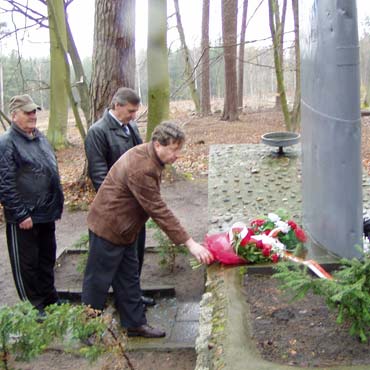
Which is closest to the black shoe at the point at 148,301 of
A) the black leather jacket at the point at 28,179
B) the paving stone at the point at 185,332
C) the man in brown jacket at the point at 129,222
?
the paving stone at the point at 185,332

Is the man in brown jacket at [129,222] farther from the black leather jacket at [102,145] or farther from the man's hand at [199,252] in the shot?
the black leather jacket at [102,145]

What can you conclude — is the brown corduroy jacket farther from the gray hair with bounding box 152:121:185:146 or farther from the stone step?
the stone step

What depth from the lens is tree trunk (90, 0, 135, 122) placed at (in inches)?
316

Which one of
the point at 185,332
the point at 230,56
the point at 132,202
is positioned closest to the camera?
the point at 132,202

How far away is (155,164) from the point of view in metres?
3.43

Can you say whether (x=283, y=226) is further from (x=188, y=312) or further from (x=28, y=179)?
(x=28, y=179)

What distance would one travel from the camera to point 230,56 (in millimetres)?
17547

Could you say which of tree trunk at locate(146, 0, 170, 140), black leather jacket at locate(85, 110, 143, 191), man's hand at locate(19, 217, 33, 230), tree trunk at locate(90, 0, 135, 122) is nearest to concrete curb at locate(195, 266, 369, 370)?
black leather jacket at locate(85, 110, 143, 191)

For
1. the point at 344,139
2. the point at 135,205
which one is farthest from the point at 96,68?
the point at 344,139

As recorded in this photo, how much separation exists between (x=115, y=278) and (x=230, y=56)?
14.5 metres

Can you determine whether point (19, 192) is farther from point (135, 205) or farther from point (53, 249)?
point (135, 205)

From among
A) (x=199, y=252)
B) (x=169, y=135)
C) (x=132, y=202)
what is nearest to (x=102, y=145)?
(x=132, y=202)

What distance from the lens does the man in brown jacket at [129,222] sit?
3428 mm

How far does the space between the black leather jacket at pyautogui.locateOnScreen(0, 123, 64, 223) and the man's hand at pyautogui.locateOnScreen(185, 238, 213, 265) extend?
1496 millimetres
